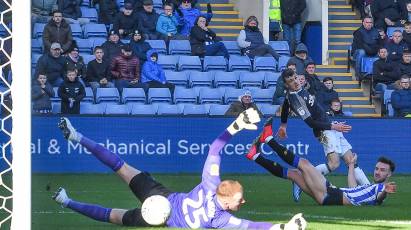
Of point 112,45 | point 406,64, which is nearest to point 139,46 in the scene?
point 112,45

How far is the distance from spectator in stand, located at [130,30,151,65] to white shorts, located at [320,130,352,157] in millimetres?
7311

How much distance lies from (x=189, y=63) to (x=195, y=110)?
1616 mm

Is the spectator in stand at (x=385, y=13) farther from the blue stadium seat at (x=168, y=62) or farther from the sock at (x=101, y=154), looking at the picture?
the sock at (x=101, y=154)

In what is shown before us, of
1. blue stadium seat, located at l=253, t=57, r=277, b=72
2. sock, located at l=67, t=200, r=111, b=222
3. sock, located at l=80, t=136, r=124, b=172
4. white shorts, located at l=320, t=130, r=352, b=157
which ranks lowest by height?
sock, located at l=67, t=200, r=111, b=222

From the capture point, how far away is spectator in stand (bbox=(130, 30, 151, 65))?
26.6m

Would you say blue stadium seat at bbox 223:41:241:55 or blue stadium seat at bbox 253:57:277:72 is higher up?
blue stadium seat at bbox 223:41:241:55

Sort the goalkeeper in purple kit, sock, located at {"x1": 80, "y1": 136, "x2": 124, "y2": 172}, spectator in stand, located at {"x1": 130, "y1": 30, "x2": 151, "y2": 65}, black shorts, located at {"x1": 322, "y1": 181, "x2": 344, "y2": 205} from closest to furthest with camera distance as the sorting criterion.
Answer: the goalkeeper in purple kit, sock, located at {"x1": 80, "y1": 136, "x2": 124, "y2": 172}, black shorts, located at {"x1": 322, "y1": 181, "x2": 344, "y2": 205}, spectator in stand, located at {"x1": 130, "y1": 30, "x2": 151, "y2": 65}

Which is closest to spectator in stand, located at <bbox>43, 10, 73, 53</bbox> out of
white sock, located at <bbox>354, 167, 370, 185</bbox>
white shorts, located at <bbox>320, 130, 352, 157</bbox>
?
white shorts, located at <bbox>320, 130, 352, 157</bbox>

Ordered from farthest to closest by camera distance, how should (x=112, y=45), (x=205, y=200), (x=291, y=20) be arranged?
(x=291, y=20) → (x=112, y=45) → (x=205, y=200)

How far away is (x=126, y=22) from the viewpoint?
27.2 metres

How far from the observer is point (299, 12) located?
29734 mm

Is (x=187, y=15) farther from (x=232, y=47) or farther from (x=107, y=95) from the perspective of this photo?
(x=107, y=95)

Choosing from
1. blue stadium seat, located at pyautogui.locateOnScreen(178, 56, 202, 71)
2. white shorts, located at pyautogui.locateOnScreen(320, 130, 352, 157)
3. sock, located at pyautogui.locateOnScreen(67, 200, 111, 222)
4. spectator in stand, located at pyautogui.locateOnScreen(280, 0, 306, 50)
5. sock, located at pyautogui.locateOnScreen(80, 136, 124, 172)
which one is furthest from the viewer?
spectator in stand, located at pyautogui.locateOnScreen(280, 0, 306, 50)

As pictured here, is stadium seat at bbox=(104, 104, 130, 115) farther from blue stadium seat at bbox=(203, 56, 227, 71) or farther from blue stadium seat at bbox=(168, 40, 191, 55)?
blue stadium seat at bbox=(203, 56, 227, 71)
